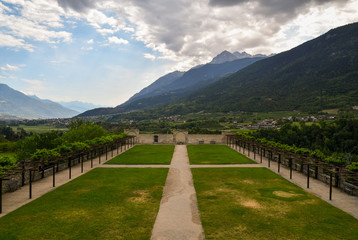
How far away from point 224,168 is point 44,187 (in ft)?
66.2

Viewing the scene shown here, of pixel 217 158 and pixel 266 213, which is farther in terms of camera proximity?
pixel 217 158

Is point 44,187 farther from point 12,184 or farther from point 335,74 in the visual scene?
point 335,74

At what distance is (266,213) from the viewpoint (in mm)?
14320

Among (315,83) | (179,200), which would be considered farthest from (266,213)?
(315,83)

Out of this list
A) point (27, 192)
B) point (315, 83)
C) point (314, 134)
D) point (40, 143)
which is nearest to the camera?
point (27, 192)

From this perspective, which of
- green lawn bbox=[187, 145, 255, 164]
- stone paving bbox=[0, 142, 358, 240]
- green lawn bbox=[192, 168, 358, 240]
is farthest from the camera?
green lawn bbox=[187, 145, 255, 164]

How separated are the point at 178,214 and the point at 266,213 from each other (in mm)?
5691

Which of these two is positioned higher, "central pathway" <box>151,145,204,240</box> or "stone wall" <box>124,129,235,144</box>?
"stone wall" <box>124,129,235,144</box>

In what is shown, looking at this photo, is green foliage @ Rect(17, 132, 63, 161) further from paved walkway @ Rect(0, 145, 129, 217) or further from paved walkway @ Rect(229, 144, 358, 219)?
paved walkway @ Rect(229, 144, 358, 219)

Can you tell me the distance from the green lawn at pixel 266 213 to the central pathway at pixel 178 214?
21.9 inches

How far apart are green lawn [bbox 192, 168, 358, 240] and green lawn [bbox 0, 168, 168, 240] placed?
3908 millimetres

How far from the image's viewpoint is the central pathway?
38.1 ft

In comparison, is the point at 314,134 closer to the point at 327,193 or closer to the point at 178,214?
the point at 327,193

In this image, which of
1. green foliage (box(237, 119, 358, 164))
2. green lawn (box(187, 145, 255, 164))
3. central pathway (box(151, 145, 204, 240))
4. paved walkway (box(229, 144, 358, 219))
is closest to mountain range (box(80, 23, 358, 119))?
green foliage (box(237, 119, 358, 164))
